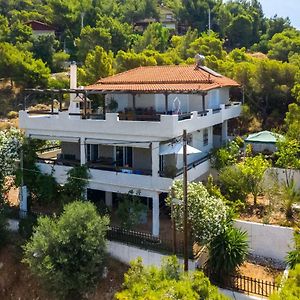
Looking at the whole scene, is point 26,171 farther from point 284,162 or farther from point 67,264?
point 284,162

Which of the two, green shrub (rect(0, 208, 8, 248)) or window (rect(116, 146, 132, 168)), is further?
window (rect(116, 146, 132, 168))

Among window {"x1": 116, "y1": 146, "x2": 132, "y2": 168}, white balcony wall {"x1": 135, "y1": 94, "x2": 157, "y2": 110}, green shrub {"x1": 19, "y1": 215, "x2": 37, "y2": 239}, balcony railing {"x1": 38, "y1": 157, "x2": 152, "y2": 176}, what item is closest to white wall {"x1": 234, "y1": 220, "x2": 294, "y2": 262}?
balcony railing {"x1": 38, "y1": 157, "x2": 152, "y2": 176}

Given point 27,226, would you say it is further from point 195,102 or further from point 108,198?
point 195,102

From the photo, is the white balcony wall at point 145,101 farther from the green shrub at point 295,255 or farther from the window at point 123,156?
the green shrub at point 295,255

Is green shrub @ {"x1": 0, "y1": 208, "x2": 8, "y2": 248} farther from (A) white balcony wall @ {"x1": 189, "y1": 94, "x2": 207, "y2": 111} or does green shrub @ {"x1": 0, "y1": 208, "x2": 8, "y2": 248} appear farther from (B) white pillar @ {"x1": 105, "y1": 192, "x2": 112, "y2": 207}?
(A) white balcony wall @ {"x1": 189, "y1": 94, "x2": 207, "y2": 111}

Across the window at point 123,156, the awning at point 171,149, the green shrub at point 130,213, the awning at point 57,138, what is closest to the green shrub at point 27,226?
the awning at point 57,138
